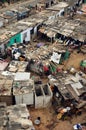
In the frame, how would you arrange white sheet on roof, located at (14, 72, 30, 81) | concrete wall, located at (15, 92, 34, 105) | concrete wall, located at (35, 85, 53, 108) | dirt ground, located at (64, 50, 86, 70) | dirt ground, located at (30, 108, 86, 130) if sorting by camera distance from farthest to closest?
dirt ground, located at (64, 50, 86, 70), white sheet on roof, located at (14, 72, 30, 81), concrete wall, located at (35, 85, 53, 108), concrete wall, located at (15, 92, 34, 105), dirt ground, located at (30, 108, 86, 130)

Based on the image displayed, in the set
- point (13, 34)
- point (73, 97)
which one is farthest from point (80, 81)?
point (13, 34)

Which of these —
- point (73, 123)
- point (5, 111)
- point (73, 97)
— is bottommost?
point (73, 123)

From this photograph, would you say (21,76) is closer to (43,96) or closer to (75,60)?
(43,96)

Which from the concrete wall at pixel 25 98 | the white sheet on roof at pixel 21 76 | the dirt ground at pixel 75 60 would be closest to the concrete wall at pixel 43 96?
the concrete wall at pixel 25 98

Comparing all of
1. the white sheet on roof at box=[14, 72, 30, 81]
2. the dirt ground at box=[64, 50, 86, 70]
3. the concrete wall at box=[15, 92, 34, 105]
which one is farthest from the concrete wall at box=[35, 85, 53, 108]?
the dirt ground at box=[64, 50, 86, 70]

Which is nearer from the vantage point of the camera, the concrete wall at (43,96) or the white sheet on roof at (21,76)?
the concrete wall at (43,96)

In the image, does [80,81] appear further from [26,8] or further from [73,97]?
[26,8]

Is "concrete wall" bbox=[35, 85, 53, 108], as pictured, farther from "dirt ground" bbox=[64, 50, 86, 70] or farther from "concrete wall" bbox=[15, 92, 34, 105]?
"dirt ground" bbox=[64, 50, 86, 70]

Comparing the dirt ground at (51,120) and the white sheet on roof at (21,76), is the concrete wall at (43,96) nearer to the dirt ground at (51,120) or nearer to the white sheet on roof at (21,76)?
the dirt ground at (51,120)
